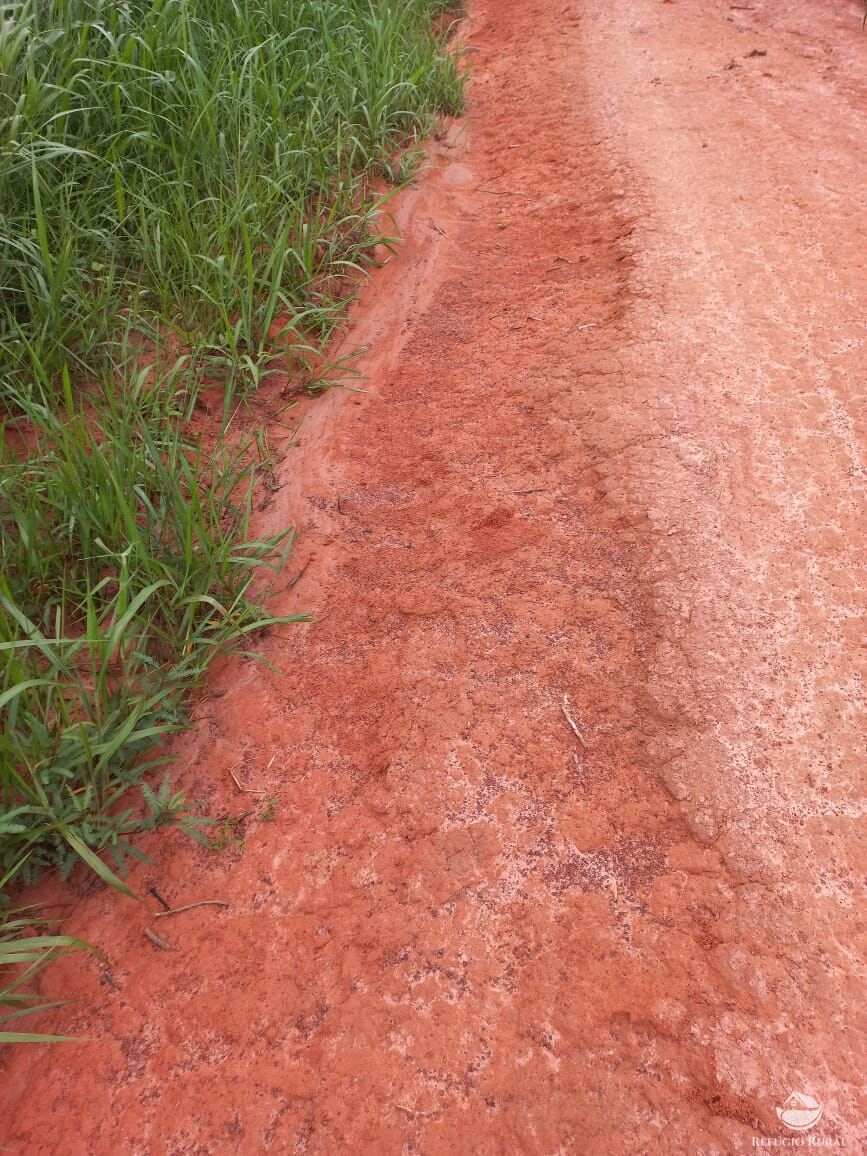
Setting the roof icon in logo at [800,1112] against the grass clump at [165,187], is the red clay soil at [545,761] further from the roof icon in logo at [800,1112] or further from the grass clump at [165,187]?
the grass clump at [165,187]

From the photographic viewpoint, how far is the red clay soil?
1.36 metres

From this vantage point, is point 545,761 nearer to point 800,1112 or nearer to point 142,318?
point 800,1112

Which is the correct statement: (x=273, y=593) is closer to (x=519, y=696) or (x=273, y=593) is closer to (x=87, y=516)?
(x=87, y=516)

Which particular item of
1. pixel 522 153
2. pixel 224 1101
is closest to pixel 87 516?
pixel 224 1101

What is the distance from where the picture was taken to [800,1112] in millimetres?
1253

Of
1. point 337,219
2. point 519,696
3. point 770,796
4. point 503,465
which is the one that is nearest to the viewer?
point 770,796

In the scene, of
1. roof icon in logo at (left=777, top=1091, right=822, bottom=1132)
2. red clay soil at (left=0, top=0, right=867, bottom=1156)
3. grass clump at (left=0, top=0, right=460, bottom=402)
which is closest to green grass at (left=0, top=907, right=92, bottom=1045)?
red clay soil at (left=0, top=0, right=867, bottom=1156)

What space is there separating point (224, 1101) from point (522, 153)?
4097 millimetres

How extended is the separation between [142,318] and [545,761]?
1.96 meters

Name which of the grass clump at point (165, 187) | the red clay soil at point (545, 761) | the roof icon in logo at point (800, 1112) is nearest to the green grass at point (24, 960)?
the red clay soil at point (545, 761)

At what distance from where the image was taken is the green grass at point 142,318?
1.73 m

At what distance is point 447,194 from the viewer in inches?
150

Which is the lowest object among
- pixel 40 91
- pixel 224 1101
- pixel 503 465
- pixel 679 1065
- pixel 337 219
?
pixel 224 1101

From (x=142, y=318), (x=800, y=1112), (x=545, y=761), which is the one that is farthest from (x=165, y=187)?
(x=800, y=1112)
